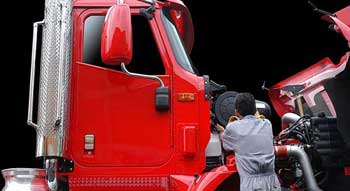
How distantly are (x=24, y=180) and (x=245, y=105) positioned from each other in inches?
81.0

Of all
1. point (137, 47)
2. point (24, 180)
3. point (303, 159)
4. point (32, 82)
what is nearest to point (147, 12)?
point (137, 47)

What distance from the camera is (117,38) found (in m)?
4.54

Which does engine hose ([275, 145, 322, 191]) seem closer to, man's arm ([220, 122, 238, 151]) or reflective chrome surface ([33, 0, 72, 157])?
man's arm ([220, 122, 238, 151])

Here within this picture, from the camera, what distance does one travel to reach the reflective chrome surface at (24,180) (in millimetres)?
4527

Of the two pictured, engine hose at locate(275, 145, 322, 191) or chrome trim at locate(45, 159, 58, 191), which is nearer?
chrome trim at locate(45, 159, 58, 191)

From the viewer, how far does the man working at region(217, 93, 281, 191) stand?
15.5 feet

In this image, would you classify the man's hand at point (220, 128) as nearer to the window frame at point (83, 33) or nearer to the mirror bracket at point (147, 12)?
the window frame at point (83, 33)

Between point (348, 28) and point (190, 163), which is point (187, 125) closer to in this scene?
point (190, 163)

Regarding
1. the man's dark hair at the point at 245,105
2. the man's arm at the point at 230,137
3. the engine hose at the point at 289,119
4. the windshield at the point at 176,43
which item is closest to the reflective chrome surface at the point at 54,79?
the windshield at the point at 176,43

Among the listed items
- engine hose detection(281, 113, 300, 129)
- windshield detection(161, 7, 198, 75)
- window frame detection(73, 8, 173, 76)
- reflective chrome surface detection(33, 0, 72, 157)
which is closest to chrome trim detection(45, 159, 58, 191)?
reflective chrome surface detection(33, 0, 72, 157)

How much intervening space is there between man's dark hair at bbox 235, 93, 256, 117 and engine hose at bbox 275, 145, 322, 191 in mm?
493

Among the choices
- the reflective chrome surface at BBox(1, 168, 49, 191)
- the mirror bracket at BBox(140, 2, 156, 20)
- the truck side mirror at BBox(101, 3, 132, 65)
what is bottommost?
the reflective chrome surface at BBox(1, 168, 49, 191)

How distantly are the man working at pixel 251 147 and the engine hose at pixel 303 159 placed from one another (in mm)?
305

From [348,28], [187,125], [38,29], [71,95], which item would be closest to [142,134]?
[187,125]
